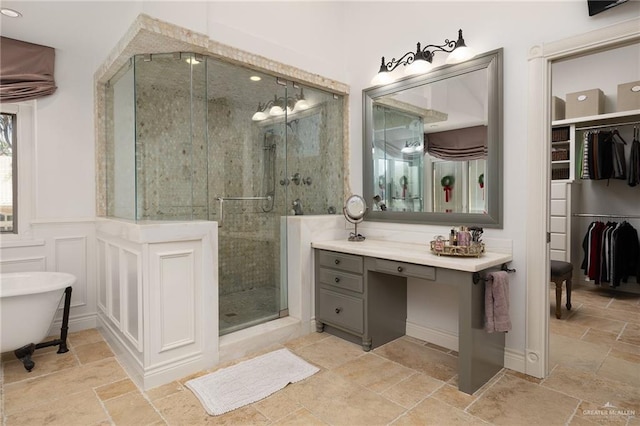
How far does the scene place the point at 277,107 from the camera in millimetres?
3238

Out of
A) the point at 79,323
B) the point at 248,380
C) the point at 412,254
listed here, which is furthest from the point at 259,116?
the point at 79,323

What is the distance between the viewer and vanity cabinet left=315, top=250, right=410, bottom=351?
279 cm

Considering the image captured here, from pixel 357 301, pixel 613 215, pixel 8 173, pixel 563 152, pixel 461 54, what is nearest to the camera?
pixel 461 54

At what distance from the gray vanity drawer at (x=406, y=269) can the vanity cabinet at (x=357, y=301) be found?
0.4 inches

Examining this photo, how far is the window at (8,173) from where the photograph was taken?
9.99 ft

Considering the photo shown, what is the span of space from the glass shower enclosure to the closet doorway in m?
1.76

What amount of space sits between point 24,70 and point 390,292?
353cm

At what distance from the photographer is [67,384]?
7.46ft

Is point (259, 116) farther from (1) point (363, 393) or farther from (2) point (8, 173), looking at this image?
(1) point (363, 393)

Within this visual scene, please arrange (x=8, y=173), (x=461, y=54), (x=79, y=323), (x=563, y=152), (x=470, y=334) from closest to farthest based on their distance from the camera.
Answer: (x=470, y=334) < (x=461, y=54) < (x=8, y=173) < (x=79, y=323) < (x=563, y=152)

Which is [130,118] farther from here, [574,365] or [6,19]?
[574,365]

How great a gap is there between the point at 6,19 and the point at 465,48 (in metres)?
3.38

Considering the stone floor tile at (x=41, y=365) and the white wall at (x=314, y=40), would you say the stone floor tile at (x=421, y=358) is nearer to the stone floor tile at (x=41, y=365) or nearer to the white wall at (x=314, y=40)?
the white wall at (x=314, y=40)

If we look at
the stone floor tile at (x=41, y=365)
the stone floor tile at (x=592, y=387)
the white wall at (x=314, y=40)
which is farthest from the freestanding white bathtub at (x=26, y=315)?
the stone floor tile at (x=592, y=387)
